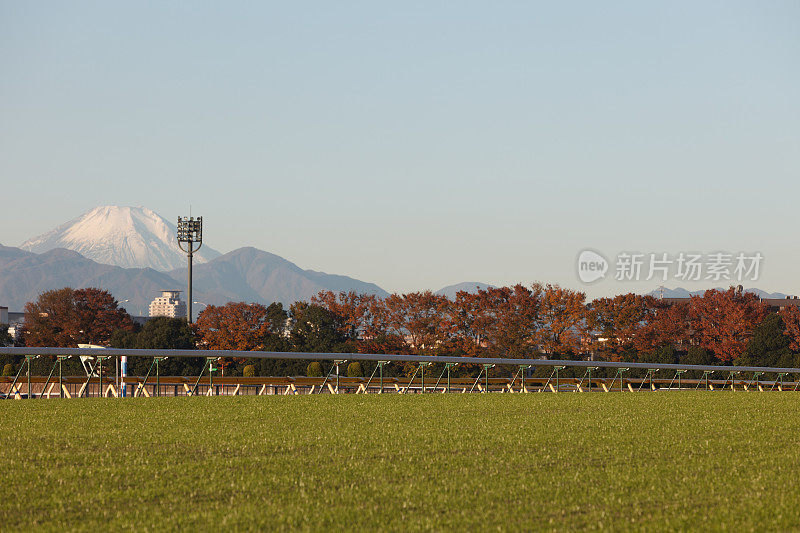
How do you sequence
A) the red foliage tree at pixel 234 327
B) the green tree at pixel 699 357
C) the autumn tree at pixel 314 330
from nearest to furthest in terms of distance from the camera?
the green tree at pixel 699 357, the autumn tree at pixel 314 330, the red foliage tree at pixel 234 327

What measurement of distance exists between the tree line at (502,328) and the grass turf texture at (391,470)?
39809 mm

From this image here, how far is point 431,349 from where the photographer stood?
5925 cm

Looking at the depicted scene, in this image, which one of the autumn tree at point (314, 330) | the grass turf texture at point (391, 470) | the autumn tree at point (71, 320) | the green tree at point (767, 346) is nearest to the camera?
the grass turf texture at point (391, 470)

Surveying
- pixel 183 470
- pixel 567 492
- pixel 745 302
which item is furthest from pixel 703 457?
pixel 745 302

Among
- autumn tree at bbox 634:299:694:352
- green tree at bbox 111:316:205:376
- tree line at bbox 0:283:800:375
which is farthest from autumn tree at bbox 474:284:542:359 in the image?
green tree at bbox 111:316:205:376

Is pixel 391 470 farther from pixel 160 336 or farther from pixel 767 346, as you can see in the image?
pixel 160 336

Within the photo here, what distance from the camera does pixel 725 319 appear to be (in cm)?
5888

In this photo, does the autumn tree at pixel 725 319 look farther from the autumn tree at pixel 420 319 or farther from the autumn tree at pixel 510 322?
the autumn tree at pixel 420 319

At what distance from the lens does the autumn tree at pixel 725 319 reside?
57.3 metres

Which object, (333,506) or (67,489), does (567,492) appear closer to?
(333,506)

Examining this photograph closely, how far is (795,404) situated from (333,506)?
11218 mm

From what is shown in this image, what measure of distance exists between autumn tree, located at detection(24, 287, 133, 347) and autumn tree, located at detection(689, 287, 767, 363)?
134 feet

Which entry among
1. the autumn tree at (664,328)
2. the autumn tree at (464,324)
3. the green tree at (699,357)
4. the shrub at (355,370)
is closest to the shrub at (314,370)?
the shrub at (355,370)

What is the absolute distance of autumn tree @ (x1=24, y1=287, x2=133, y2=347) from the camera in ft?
221
